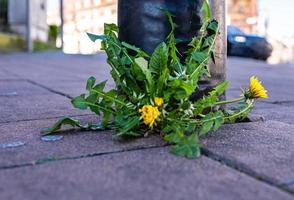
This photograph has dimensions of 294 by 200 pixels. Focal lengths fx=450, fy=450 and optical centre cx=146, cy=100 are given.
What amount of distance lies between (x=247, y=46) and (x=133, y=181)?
12.0 m

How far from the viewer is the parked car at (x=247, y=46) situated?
1255 centimetres

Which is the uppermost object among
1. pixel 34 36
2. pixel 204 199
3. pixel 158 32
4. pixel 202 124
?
pixel 34 36

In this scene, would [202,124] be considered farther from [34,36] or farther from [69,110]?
[34,36]

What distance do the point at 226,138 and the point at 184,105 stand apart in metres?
0.22

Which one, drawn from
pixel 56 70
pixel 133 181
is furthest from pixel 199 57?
pixel 56 70

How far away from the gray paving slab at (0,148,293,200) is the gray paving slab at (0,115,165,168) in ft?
0.32

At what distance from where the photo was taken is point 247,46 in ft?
41.8

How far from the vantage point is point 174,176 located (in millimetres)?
1279

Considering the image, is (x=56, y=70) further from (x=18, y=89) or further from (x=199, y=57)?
(x=199, y=57)

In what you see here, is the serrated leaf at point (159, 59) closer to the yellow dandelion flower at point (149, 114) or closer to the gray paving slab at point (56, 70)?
the yellow dandelion flower at point (149, 114)

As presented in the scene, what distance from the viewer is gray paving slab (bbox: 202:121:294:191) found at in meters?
1.36

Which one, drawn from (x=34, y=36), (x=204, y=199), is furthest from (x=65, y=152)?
(x=34, y=36)

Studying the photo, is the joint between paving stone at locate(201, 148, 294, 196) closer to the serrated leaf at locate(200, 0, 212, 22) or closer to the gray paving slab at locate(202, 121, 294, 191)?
the gray paving slab at locate(202, 121, 294, 191)

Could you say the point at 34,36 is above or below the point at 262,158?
above
